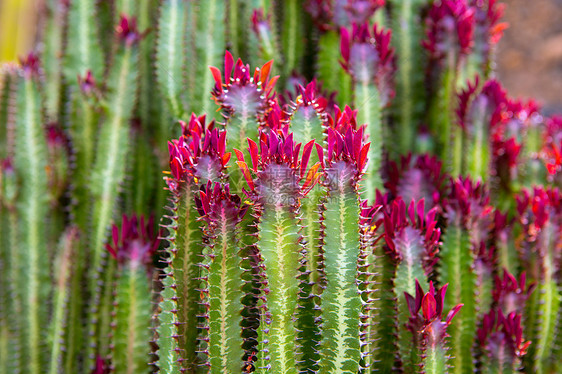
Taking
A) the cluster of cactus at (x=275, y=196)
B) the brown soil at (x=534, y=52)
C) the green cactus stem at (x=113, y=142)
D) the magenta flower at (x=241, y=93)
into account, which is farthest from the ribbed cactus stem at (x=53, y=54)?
the brown soil at (x=534, y=52)

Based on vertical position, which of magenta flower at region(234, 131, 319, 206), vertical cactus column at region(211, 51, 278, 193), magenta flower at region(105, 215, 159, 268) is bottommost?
magenta flower at region(105, 215, 159, 268)

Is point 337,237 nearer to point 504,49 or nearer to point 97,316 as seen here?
point 97,316

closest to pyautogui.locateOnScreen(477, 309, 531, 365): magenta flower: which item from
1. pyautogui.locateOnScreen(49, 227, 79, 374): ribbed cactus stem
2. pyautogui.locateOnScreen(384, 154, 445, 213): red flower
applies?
pyautogui.locateOnScreen(384, 154, 445, 213): red flower

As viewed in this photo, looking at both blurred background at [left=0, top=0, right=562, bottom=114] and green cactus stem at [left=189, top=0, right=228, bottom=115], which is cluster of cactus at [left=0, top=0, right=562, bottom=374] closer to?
green cactus stem at [left=189, top=0, right=228, bottom=115]

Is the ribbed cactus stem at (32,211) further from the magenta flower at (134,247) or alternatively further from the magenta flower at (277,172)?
the magenta flower at (277,172)

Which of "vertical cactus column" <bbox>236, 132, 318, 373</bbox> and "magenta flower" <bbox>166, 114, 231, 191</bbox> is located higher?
"magenta flower" <bbox>166, 114, 231, 191</bbox>

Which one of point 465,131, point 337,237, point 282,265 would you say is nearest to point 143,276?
point 282,265
